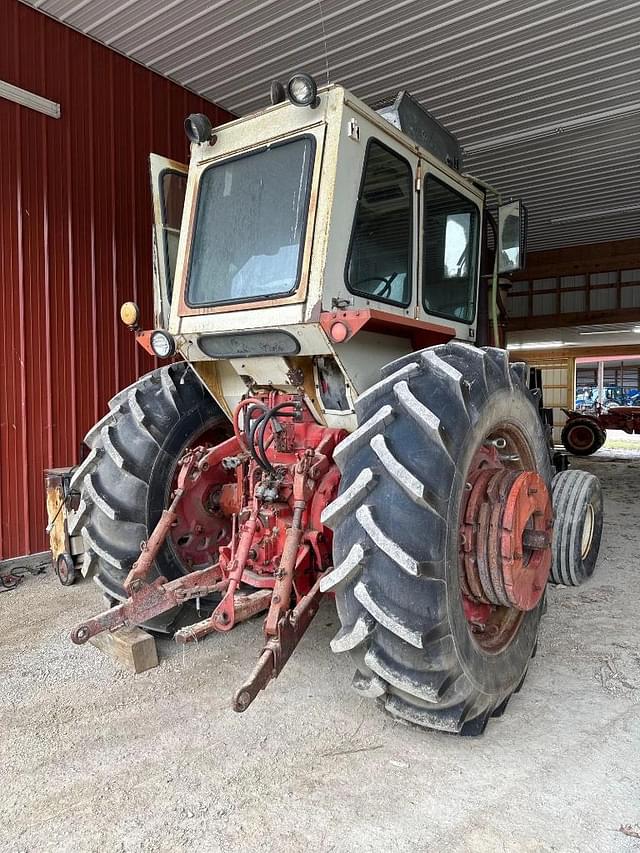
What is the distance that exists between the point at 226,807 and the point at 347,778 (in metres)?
0.43

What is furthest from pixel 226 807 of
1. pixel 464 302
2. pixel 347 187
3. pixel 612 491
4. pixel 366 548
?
pixel 612 491

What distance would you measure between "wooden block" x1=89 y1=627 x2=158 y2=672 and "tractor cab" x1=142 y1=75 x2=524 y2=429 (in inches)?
48.1

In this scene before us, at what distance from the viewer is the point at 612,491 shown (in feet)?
28.4

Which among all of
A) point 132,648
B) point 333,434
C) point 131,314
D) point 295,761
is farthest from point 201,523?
point 295,761

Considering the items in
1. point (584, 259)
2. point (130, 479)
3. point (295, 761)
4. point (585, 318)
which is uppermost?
point (584, 259)

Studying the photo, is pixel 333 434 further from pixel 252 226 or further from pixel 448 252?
pixel 448 252

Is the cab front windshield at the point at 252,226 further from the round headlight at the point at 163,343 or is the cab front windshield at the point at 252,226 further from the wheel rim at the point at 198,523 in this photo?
the wheel rim at the point at 198,523

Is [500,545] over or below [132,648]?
over

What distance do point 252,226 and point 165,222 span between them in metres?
0.94

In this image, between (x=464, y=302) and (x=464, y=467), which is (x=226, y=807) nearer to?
(x=464, y=467)

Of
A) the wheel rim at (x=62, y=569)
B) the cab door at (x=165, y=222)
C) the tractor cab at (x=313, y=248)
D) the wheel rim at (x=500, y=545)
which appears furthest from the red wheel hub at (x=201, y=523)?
the wheel rim at (x=62, y=569)

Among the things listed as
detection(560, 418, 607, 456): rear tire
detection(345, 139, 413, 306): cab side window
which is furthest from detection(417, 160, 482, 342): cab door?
detection(560, 418, 607, 456): rear tire

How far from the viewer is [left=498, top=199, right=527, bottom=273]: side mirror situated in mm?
3625

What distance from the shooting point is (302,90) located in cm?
237
